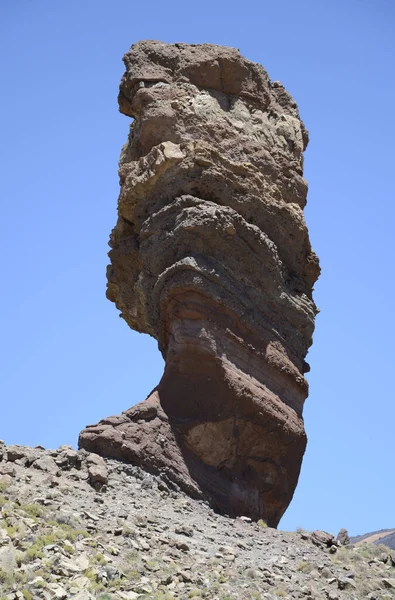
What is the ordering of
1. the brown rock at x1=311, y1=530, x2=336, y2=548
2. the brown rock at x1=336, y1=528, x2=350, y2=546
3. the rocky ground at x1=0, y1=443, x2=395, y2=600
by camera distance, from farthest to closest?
the brown rock at x1=336, y1=528, x2=350, y2=546 < the brown rock at x1=311, y1=530, x2=336, y2=548 < the rocky ground at x1=0, y1=443, x2=395, y2=600

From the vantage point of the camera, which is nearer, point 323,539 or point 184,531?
point 184,531

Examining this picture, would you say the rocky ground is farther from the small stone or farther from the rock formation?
the rock formation

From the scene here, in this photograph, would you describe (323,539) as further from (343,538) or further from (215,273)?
(215,273)

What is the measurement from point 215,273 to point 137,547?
795 cm

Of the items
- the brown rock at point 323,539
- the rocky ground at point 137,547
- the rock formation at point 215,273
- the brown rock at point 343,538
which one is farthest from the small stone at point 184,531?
the brown rock at point 343,538

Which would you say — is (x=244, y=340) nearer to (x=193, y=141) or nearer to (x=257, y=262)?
(x=257, y=262)

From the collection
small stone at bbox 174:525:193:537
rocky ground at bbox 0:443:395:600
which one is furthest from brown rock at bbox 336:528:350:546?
small stone at bbox 174:525:193:537

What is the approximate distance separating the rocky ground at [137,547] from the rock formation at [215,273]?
4.35 feet

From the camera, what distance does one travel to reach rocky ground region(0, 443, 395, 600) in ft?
54.1

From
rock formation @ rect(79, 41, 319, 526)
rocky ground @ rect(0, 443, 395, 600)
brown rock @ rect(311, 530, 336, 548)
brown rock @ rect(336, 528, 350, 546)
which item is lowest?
rocky ground @ rect(0, 443, 395, 600)

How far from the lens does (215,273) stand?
24516mm

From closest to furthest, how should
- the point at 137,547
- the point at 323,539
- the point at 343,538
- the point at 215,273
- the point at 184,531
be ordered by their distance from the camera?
the point at 137,547 → the point at 184,531 → the point at 323,539 → the point at 343,538 → the point at 215,273

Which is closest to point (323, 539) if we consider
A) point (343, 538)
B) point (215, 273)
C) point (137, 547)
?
point (343, 538)

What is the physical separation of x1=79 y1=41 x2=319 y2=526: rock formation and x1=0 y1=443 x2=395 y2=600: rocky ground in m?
1.32
